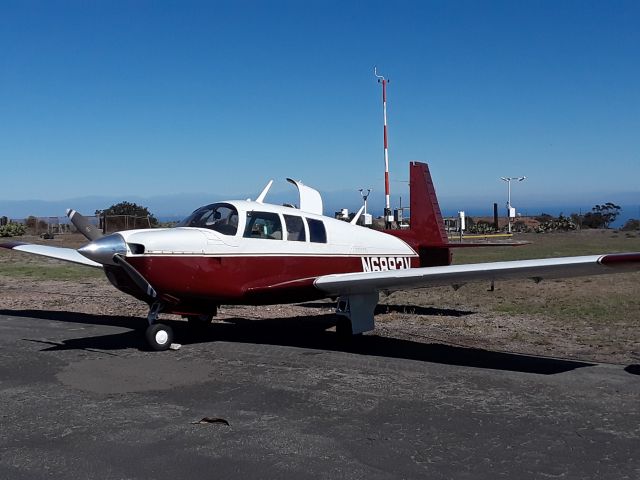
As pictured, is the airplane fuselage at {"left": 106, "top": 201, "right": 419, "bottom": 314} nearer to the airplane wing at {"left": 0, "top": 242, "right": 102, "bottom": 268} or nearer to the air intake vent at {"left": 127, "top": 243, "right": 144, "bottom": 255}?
the air intake vent at {"left": 127, "top": 243, "right": 144, "bottom": 255}

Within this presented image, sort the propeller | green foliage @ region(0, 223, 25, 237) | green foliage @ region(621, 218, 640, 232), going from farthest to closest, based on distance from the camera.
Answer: green foliage @ region(621, 218, 640, 232) → green foliage @ region(0, 223, 25, 237) → the propeller

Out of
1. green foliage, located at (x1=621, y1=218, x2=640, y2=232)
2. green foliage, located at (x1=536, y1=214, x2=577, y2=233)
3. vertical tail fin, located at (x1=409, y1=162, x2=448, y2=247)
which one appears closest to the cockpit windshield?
vertical tail fin, located at (x1=409, y1=162, x2=448, y2=247)

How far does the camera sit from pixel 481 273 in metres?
8.23

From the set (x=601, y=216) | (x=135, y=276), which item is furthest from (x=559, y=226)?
(x=135, y=276)

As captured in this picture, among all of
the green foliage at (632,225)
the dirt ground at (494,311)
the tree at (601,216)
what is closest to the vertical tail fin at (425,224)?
the dirt ground at (494,311)

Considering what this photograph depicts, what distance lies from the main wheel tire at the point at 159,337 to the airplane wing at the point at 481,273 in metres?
2.19

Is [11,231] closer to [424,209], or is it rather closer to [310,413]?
[424,209]

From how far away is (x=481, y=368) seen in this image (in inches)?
300

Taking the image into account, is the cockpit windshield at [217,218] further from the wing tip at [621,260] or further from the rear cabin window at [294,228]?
the wing tip at [621,260]

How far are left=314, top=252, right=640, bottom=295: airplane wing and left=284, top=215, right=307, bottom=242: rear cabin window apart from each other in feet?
2.42

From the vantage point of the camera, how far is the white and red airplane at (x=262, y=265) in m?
8.25

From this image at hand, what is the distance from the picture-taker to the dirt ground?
364 inches

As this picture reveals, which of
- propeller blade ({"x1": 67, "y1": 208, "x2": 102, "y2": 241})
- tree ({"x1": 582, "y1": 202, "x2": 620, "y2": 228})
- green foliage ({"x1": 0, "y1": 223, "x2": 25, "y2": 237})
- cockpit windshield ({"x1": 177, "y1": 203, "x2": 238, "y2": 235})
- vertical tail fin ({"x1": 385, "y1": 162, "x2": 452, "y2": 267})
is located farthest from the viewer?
tree ({"x1": 582, "y1": 202, "x2": 620, "y2": 228})

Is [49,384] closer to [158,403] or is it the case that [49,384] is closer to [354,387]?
[158,403]
